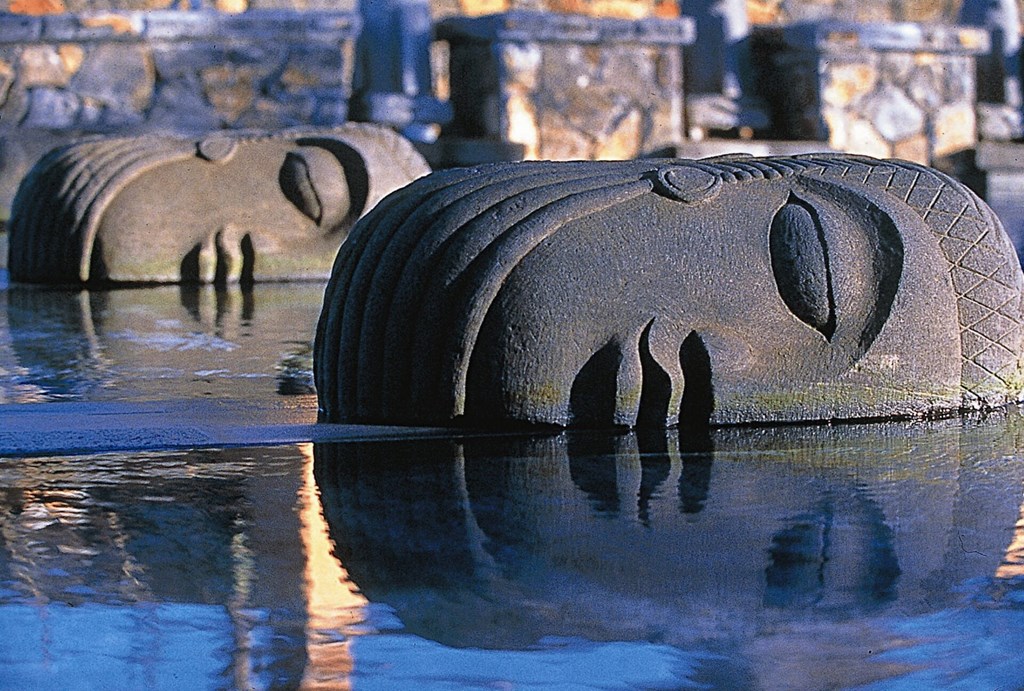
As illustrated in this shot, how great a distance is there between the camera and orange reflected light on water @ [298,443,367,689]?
67.9 inches

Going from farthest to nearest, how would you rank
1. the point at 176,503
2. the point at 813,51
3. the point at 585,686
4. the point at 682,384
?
1. the point at 813,51
2. the point at 682,384
3. the point at 176,503
4. the point at 585,686

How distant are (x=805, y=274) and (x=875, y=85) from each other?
8280 millimetres

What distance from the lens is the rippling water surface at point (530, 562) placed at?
1754mm

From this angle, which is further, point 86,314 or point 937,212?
point 86,314

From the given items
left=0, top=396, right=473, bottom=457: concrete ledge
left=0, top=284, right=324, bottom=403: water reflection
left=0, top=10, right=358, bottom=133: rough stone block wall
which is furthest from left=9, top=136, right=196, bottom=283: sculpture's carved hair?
left=0, top=396, right=473, bottom=457: concrete ledge

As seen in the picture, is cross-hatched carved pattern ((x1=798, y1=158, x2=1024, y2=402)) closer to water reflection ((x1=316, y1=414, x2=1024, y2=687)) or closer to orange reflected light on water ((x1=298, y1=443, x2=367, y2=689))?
water reflection ((x1=316, y1=414, x2=1024, y2=687))

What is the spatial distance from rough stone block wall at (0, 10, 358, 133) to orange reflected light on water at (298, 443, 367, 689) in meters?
7.56

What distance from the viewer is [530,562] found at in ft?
7.04

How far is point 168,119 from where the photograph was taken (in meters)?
9.69

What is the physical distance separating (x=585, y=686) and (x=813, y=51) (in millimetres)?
9472

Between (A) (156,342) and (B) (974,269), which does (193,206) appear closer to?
(A) (156,342)

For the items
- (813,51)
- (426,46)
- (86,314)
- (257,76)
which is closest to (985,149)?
(813,51)

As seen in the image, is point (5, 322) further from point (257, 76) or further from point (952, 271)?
point (257, 76)

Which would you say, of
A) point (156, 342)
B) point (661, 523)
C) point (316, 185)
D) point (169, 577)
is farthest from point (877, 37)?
point (169, 577)
